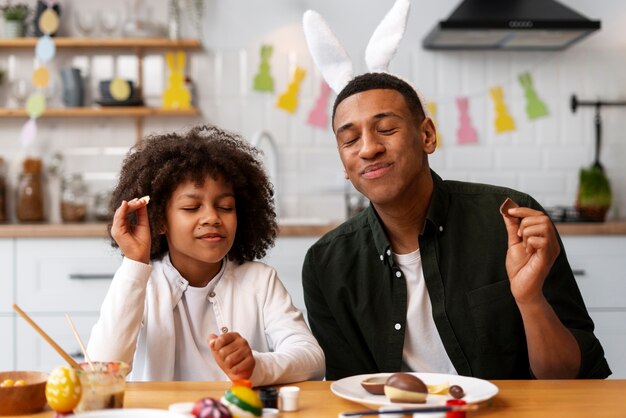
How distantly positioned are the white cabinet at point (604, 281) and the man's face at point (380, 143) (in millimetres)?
1755

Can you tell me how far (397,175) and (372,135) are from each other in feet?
0.35

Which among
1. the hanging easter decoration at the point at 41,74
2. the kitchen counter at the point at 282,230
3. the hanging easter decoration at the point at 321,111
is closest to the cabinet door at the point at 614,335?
the kitchen counter at the point at 282,230

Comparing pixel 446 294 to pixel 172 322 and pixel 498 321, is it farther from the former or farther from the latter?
pixel 172 322

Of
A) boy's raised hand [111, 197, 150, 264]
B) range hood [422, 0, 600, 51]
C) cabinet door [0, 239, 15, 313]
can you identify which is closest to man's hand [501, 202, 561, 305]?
boy's raised hand [111, 197, 150, 264]

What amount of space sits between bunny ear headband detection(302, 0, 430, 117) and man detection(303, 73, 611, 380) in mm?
80

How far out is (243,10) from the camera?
A: 4105 mm

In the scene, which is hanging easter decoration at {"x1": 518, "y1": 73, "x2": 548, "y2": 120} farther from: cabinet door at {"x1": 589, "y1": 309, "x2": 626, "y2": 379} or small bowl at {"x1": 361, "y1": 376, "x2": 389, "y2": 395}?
small bowl at {"x1": 361, "y1": 376, "x2": 389, "y2": 395}

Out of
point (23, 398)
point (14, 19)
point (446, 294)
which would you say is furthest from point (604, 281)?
point (14, 19)

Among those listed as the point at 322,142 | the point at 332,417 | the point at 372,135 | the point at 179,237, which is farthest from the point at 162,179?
the point at 322,142

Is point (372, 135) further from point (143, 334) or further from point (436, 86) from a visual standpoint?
point (436, 86)

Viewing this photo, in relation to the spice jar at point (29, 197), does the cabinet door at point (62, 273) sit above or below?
below

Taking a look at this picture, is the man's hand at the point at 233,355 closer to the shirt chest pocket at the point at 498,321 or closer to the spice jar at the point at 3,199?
the shirt chest pocket at the point at 498,321

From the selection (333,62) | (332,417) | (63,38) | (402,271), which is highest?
(63,38)

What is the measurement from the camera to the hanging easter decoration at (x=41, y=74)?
3883mm
